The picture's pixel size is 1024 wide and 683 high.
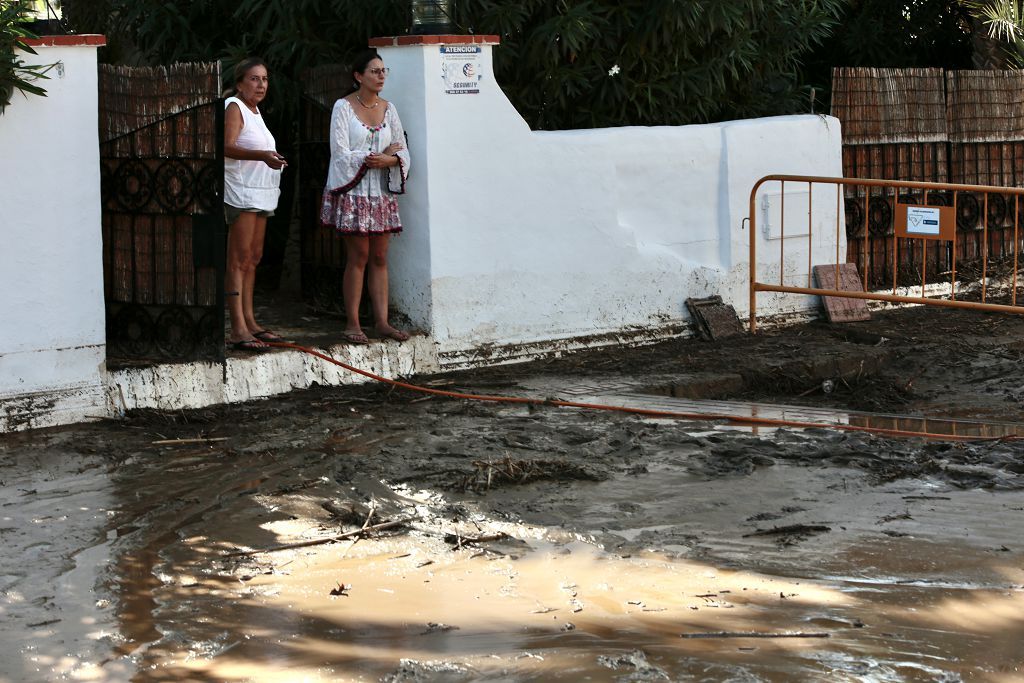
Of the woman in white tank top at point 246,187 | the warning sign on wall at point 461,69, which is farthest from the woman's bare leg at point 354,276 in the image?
the warning sign on wall at point 461,69

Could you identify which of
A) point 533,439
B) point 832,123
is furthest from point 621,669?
point 832,123

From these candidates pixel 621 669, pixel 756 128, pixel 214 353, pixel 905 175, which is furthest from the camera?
pixel 905 175

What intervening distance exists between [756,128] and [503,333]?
9.53ft

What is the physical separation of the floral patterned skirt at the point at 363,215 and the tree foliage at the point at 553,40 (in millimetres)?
2128

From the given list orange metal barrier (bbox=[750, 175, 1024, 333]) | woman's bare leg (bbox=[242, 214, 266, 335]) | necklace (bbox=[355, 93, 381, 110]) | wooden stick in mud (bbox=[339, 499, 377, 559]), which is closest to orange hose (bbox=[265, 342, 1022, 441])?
woman's bare leg (bbox=[242, 214, 266, 335])

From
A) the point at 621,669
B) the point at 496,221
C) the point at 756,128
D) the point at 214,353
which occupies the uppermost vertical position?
the point at 756,128

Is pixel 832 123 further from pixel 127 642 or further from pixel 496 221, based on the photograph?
pixel 127 642

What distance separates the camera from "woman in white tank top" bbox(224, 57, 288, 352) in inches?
350

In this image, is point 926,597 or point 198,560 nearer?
point 926,597

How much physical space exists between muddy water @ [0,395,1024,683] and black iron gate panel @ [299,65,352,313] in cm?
239

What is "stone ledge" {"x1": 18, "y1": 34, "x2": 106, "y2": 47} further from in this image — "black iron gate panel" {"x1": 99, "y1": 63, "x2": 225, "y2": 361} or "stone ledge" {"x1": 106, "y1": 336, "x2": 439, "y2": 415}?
"stone ledge" {"x1": 106, "y1": 336, "x2": 439, "y2": 415}

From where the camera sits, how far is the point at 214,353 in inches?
342

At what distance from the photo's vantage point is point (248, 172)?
9031 mm

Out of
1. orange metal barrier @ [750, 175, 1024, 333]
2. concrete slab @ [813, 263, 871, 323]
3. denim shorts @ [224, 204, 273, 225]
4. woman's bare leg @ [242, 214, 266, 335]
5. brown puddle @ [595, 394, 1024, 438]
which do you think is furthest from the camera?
concrete slab @ [813, 263, 871, 323]
